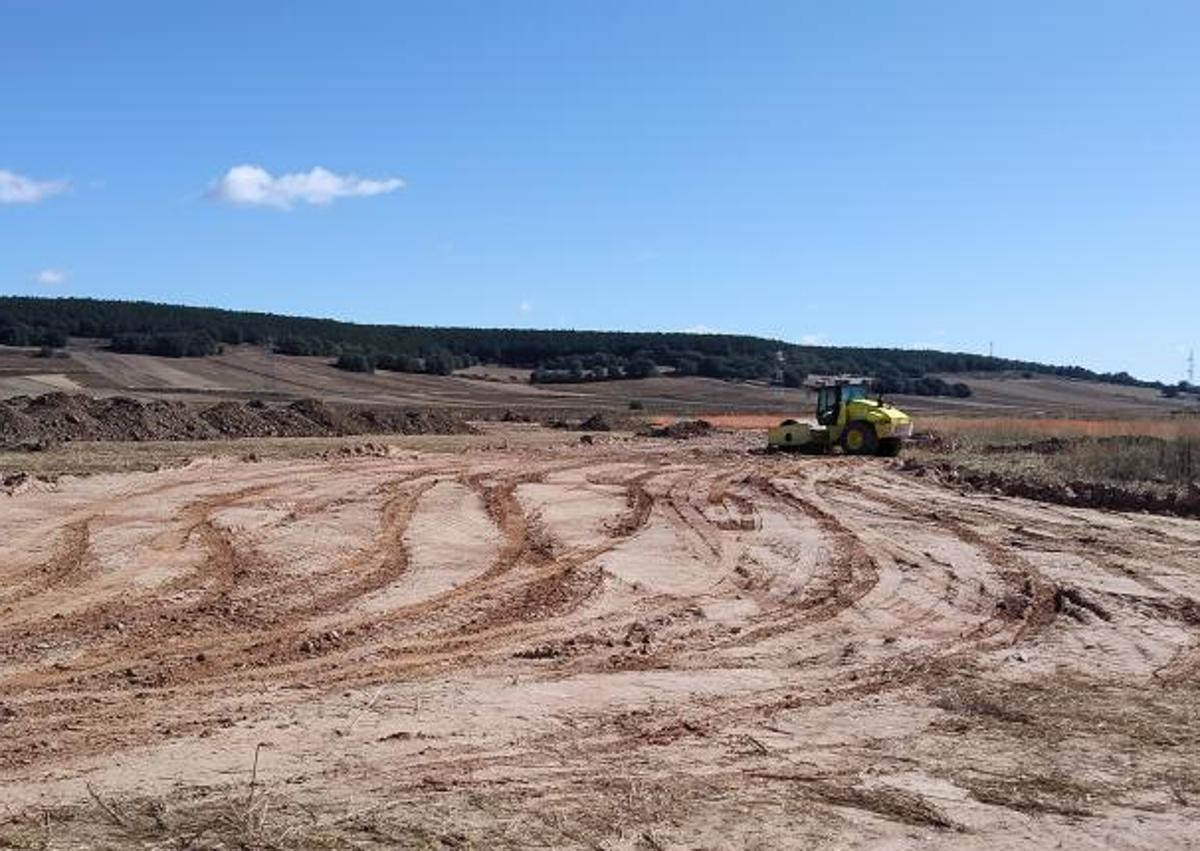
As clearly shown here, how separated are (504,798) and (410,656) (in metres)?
2.99

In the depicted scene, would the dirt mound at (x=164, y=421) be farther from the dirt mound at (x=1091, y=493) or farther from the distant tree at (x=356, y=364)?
the distant tree at (x=356, y=364)

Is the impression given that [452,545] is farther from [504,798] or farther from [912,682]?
[504,798]

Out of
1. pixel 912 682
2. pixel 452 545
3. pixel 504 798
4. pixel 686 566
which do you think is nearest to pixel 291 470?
pixel 452 545

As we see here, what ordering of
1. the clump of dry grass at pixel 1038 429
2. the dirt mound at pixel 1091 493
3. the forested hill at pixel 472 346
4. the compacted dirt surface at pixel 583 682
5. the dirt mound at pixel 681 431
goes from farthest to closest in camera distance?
the forested hill at pixel 472 346 < the dirt mound at pixel 681 431 < the clump of dry grass at pixel 1038 429 < the dirt mound at pixel 1091 493 < the compacted dirt surface at pixel 583 682

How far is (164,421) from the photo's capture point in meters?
33.4

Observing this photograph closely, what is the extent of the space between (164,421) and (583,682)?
1098 inches

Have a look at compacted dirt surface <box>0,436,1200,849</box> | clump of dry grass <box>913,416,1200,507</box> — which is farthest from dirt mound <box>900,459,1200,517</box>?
compacted dirt surface <box>0,436,1200,849</box>

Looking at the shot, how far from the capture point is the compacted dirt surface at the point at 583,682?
18.3 feet

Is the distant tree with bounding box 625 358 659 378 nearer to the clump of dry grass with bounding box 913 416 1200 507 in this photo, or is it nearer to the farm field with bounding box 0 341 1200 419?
the farm field with bounding box 0 341 1200 419

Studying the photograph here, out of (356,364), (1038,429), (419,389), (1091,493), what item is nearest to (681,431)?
(1038,429)

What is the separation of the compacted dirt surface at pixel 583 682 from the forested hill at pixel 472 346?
71674 millimetres

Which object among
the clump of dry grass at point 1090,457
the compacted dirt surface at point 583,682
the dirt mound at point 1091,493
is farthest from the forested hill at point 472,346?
the compacted dirt surface at point 583,682

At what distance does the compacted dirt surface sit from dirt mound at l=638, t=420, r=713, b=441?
27618 mm

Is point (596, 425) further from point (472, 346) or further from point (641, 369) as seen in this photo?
point (472, 346)
